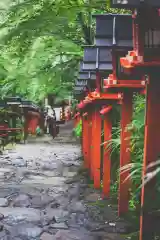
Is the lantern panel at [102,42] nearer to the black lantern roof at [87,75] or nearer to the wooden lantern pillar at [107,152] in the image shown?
the wooden lantern pillar at [107,152]

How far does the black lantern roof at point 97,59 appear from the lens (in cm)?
862

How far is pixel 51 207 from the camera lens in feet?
32.0

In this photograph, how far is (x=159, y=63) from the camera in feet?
16.3

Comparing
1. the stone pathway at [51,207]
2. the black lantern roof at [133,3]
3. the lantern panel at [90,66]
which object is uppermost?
the black lantern roof at [133,3]

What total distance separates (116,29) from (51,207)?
472cm

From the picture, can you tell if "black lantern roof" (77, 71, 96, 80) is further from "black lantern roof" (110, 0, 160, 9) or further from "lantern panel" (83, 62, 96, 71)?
"black lantern roof" (110, 0, 160, 9)

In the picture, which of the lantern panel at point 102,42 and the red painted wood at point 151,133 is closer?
the red painted wood at point 151,133

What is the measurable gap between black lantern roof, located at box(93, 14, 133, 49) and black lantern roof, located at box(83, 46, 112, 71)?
5.60ft

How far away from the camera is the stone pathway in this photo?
302 inches

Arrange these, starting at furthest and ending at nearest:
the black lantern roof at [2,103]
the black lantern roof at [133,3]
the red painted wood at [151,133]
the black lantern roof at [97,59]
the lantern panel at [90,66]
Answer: the black lantern roof at [2,103] < the lantern panel at [90,66] < the black lantern roof at [97,59] < the red painted wood at [151,133] < the black lantern roof at [133,3]

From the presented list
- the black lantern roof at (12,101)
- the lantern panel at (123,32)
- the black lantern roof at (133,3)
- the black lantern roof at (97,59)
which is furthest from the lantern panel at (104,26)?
the black lantern roof at (12,101)

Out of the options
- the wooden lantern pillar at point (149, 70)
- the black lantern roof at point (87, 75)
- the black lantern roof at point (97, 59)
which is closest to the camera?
the wooden lantern pillar at point (149, 70)

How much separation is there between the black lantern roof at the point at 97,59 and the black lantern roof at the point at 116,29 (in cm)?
171

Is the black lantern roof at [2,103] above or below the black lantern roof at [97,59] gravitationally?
below
